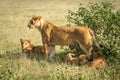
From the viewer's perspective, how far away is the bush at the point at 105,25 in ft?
34.8

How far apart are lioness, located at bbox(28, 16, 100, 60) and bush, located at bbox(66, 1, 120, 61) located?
2.18 ft

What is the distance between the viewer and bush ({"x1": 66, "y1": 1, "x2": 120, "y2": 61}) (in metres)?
10.6

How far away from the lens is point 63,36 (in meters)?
10.9

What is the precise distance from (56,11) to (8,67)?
55.5 feet

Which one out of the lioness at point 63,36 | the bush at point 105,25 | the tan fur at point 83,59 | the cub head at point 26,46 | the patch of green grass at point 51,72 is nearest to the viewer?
the patch of green grass at point 51,72

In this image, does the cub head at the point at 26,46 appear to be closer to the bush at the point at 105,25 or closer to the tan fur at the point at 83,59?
the bush at the point at 105,25

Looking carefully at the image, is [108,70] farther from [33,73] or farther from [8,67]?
[8,67]

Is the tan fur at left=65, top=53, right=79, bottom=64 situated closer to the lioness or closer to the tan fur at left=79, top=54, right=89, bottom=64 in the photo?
the tan fur at left=79, top=54, right=89, bottom=64

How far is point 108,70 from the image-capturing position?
30.2ft

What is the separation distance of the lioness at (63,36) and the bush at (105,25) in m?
0.66

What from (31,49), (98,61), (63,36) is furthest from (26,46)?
(98,61)

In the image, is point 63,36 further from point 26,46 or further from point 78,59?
point 26,46

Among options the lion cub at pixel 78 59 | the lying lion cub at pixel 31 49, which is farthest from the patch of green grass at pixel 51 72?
the lying lion cub at pixel 31 49

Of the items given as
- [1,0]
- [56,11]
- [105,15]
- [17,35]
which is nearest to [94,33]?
[105,15]
